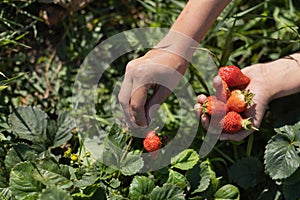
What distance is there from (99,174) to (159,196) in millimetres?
177

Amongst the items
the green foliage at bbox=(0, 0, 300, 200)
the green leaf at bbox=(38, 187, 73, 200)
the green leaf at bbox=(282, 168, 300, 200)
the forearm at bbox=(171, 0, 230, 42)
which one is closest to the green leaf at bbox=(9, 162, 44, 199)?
the green foliage at bbox=(0, 0, 300, 200)

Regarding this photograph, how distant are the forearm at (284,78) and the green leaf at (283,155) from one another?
12 cm

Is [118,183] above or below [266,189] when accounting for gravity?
above

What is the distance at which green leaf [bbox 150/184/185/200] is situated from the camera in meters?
1.20

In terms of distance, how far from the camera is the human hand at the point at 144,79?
3.95 feet

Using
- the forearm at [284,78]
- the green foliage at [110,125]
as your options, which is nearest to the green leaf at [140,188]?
the green foliage at [110,125]

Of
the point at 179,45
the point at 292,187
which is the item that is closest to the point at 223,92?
the point at 179,45

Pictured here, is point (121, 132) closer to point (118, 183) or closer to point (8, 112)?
point (118, 183)

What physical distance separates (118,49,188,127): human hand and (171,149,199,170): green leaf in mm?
122

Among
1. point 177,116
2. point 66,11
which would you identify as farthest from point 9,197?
point 66,11

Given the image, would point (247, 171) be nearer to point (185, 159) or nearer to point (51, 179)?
point (185, 159)

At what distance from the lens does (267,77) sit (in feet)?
4.67

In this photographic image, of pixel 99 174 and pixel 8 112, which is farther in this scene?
pixel 8 112

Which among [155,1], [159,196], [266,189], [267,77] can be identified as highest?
[155,1]
